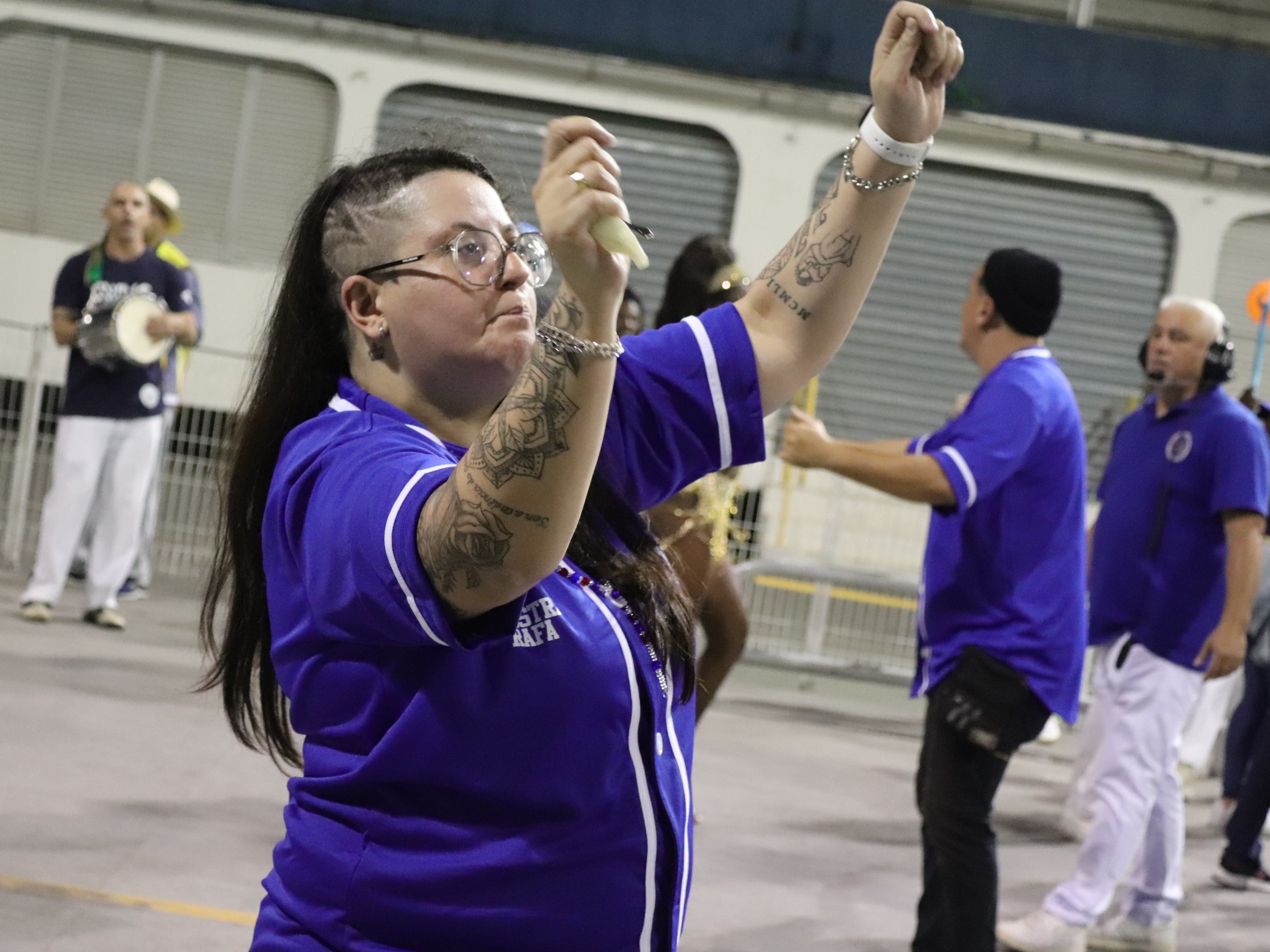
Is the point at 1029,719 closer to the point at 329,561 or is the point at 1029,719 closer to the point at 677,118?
the point at 329,561

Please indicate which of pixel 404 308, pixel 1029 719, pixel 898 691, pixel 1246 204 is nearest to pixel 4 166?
pixel 898 691

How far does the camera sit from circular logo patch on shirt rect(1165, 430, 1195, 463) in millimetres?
4375

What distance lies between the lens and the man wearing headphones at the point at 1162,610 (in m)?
4.13

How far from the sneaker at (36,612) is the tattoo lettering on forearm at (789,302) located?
6.09 meters

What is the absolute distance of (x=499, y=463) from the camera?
3.61 ft

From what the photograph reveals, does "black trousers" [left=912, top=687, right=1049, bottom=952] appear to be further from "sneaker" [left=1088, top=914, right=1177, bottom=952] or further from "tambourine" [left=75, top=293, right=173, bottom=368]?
"tambourine" [left=75, top=293, right=173, bottom=368]

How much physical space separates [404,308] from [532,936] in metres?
0.66

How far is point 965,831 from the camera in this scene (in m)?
3.43

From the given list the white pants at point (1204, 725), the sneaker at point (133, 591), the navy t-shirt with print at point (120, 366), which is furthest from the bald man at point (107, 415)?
the white pants at point (1204, 725)

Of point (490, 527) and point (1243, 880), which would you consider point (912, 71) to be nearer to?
point (490, 527)

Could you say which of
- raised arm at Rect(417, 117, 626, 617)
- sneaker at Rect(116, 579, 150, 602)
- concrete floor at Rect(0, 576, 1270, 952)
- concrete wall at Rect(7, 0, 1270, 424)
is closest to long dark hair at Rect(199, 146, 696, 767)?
raised arm at Rect(417, 117, 626, 617)

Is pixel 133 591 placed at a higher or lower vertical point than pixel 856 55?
lower

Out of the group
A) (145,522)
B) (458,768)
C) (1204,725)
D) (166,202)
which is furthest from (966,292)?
(458,768)

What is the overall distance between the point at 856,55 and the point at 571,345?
517 inches
